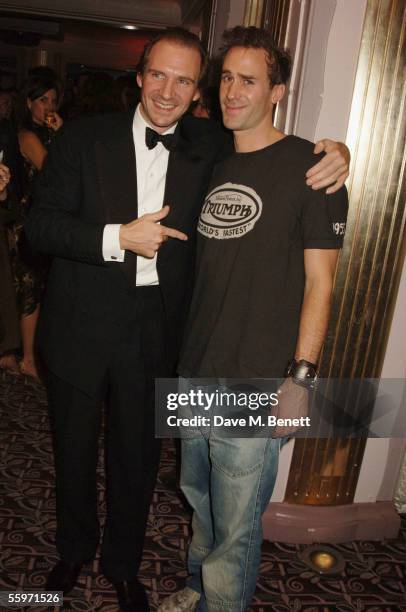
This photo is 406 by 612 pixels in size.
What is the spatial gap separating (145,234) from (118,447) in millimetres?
740

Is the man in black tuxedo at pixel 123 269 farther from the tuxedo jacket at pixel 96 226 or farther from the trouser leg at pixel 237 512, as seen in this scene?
the trouser leg at pixel 237 512

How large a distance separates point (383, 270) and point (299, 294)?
0.76 metres

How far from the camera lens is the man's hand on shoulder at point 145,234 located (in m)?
1.41

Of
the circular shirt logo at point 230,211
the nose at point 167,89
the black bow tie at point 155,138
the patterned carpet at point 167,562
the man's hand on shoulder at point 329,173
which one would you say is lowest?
the patterned carpet at point 167,562

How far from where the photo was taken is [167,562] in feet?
6.93

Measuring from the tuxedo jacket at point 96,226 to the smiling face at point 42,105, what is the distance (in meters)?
1.97

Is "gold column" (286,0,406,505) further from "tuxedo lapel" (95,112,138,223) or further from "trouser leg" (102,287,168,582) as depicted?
"tuxedo lapel" (95,112,138,223)

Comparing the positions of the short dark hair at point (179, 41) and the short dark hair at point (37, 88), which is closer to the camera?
the short dark hair at point (179, 41)

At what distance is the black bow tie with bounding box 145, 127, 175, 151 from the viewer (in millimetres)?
1587

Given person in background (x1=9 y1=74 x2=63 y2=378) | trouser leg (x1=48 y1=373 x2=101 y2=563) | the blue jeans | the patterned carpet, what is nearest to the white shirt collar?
trouser leg (x1=48 y1=373 x2=101 y2=563)

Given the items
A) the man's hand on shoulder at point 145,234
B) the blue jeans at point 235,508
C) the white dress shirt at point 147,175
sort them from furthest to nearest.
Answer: the white dress shirt at point 147,175
the blue jeans at point 235,508
the man's hand on shoulder at point 145,234

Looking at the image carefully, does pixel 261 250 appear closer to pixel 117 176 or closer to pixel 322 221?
pixel 322 221

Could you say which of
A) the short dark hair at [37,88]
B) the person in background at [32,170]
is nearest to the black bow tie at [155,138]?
the person in background at [32,170]

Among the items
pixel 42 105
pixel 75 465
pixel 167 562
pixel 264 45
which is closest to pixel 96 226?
pixel 264 45
